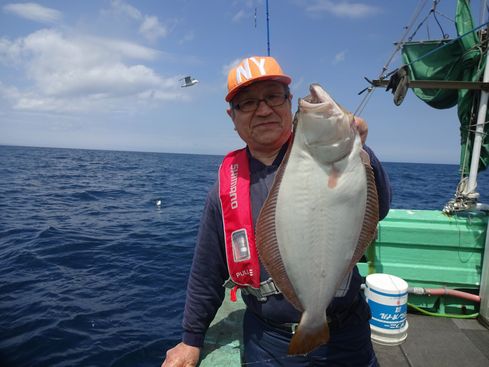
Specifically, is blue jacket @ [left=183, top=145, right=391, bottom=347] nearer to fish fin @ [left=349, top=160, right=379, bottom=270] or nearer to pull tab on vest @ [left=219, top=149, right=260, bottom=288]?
pull tab on vest @ [left=219, top=149, right=260, bottom=288]

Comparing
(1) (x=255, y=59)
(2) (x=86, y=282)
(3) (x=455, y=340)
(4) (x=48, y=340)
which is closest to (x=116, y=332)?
(4) (x=48, y=340)

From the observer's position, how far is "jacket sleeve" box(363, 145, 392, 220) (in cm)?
179

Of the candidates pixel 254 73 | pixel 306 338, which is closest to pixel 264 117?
pixel 254 73

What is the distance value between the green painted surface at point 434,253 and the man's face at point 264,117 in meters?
2.83

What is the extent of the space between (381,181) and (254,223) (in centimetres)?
72

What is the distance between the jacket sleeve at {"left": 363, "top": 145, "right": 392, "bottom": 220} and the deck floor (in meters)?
2.16

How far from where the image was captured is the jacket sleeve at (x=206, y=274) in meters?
2.20

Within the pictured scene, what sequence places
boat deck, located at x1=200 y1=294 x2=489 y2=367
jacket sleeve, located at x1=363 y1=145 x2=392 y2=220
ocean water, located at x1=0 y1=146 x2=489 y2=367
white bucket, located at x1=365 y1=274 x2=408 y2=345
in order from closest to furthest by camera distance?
jacket sleeve, located at x1=363 y1=145 x2=392 y2=220 < boat deck, located at x1=200 y1=294 x2=489 y2=367 < white bucket, located at x1=365 y1=274 x2=408 y2=345 < ocean water, located at x1=0 y1=146 x2=489 y2=367

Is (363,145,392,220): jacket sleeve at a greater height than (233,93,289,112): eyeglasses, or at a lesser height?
lesser

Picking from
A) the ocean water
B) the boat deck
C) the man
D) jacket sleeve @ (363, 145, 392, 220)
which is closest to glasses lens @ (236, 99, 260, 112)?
the man

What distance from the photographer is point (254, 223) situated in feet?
6.69

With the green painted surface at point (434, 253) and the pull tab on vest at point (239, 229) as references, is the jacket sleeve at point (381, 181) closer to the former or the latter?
the pull tab on vest at point (239, 229)

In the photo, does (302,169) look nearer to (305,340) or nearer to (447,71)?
(305,340)

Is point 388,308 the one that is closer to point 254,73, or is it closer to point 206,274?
point 206,274
